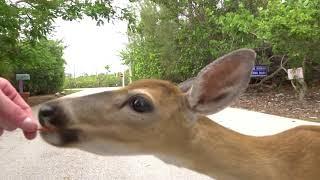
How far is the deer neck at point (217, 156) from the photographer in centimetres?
274

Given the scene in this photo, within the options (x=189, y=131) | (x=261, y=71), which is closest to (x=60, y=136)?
(x=189, y=131)

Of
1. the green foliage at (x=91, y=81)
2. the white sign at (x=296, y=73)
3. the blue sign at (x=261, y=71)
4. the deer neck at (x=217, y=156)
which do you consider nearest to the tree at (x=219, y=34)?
the blue sign at (x=261, y=71)

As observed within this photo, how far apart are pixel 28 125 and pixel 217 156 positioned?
935 mm

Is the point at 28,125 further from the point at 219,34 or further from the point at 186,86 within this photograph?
the point at 219,34

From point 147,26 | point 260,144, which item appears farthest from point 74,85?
point 260,144

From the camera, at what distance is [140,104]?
264cm

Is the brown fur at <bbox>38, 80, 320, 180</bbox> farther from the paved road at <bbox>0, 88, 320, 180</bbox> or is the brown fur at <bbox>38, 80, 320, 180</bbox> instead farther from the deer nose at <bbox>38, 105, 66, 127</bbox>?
the paved road at <bbox>0, 88, 320, 180</bbox>

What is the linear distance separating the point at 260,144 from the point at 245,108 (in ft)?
47.4

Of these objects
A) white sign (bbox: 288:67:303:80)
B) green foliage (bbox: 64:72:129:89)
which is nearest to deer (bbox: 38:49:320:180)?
white sign (bbox: 288:67:303:80)

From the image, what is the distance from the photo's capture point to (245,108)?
1722 cm

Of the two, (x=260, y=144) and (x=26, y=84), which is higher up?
(x=260, y=144)

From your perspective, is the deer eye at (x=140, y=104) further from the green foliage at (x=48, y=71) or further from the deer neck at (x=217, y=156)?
the green foliage at (x=48, y=71)

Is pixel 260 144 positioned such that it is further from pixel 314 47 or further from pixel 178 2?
pixel 178 2

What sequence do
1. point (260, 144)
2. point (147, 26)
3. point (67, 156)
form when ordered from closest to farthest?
point (260, 144)
point (67, 156)
point (147, 26)
